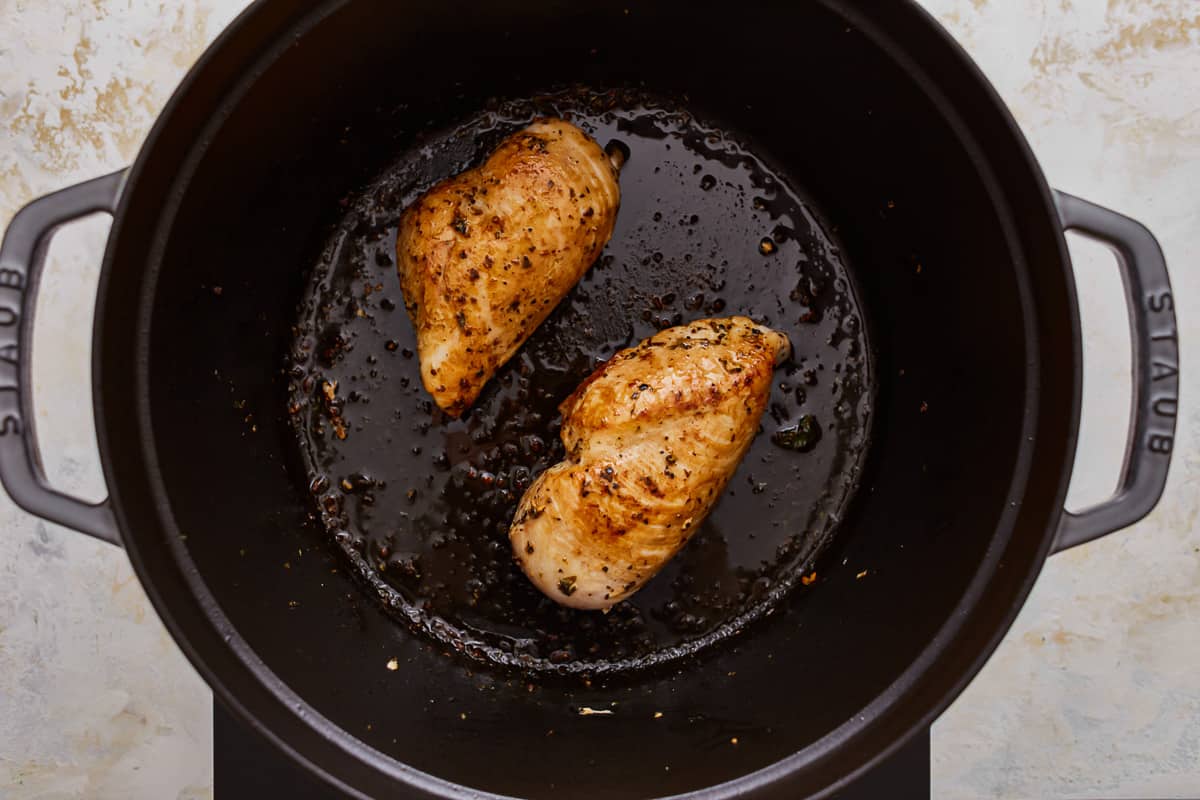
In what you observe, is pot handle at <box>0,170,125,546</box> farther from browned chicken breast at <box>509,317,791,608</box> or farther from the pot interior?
browned chicken breast at <box>509,317,791,608</box>

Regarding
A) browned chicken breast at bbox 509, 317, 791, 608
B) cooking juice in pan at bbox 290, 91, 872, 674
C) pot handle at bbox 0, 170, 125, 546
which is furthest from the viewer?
cooking juice in pan at bbox 290, 91, 872, 674

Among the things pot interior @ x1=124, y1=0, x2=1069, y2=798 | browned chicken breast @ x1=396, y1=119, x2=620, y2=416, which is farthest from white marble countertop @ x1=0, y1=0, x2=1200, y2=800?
browned chicken breast @ x1=396, y1=119, x2=620, y2=416

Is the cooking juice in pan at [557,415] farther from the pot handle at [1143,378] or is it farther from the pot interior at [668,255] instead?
the pot handle at [1143,378]

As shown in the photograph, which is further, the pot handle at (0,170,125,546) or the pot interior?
the pot interior

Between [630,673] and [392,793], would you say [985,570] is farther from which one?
[392,793]

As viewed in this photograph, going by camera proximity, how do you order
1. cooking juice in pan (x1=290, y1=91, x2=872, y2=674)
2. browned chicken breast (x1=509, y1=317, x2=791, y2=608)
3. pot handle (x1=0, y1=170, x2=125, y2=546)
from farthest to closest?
cooking juice in pan (x1=290, y1=91, x2=872, y2=674) → browned chicken breast (x1=509, y1=317, x2=791, y2=608) → pot handle (x1=0, y1=170, x2=125, y2=546)

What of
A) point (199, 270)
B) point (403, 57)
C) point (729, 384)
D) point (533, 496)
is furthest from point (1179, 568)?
point (199, 270)
